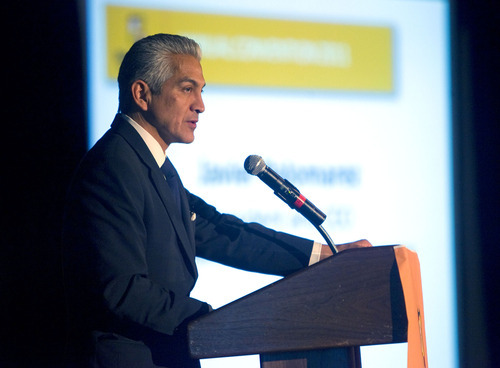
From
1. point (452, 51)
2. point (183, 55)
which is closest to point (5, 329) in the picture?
point (183, 55)

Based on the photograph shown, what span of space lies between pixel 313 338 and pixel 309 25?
6.46 feet

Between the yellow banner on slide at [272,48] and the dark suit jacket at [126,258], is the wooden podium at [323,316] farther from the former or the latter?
the yellow banner on slide at [272,48]

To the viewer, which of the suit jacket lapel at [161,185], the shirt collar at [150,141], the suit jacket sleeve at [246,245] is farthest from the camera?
the suit jacket sleeve at [246,245]

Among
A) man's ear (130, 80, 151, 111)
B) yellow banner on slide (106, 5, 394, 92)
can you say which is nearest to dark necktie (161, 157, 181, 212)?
man's ear (130, 80, 151, 111)

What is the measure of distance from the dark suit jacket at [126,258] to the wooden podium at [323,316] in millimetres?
123

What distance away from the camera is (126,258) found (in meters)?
1.35

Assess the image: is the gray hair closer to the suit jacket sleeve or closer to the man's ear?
the man's ear

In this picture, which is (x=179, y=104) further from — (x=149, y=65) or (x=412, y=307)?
(x=412, y=307)

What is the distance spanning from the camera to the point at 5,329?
8.28 feet

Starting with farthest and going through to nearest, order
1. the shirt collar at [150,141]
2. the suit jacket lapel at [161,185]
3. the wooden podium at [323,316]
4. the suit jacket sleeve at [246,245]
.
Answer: the suit jacket sleeve at [246,245] → the shirt collar at [150,141] → the suit jacket lapel at [161,185] → the wooden podium at [323,316]

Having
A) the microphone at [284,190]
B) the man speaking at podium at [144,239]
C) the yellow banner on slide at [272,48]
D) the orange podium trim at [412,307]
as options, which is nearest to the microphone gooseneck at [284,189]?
the microphone at [284,190]

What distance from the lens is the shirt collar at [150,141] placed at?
1.71 m

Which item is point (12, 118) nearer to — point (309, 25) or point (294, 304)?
point (309, 25)

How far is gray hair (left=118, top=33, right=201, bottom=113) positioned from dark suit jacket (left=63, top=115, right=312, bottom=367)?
0.11 metres
